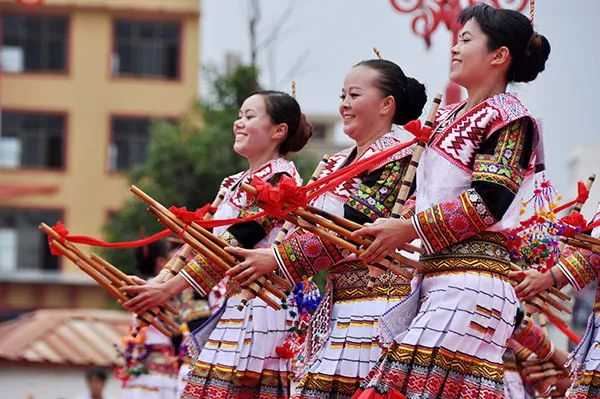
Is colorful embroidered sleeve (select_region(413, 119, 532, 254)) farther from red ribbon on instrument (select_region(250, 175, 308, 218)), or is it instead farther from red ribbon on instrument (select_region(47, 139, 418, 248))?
red ribbon on instrument (select_region(250, 175, 308, 218))

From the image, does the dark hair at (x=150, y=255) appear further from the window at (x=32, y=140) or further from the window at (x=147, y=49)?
the window at (x=32, y=140)

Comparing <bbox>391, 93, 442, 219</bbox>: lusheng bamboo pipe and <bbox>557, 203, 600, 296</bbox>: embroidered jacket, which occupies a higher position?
<bbox>391, 93, 442, 219</bbox>: lusheng bamboo pipe

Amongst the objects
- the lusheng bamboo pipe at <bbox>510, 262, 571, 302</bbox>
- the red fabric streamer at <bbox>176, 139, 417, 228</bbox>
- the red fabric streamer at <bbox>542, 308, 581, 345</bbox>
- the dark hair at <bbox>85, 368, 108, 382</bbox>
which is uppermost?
the red fabric streamer at <bbox>176, 139, 417, 228</bbox>

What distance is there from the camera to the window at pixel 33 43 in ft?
116

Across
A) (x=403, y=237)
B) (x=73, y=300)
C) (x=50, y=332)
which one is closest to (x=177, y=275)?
(x=403, y=237)

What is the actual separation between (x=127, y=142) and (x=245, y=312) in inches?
1101

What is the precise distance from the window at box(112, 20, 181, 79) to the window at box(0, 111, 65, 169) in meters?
1.93

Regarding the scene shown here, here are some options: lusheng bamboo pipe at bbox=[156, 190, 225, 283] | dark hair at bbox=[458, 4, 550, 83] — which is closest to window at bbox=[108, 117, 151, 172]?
lusheng bamboo pipe at bbox=[156, 190, 225, 283]

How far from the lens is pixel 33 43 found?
36.0 m

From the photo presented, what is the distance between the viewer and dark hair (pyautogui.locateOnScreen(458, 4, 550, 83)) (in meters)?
5.88

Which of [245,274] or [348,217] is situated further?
[245,274]

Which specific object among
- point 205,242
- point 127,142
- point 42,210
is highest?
point 127,142

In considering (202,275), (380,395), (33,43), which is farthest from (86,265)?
(33,43)

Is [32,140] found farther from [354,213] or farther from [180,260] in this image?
[354,213]
